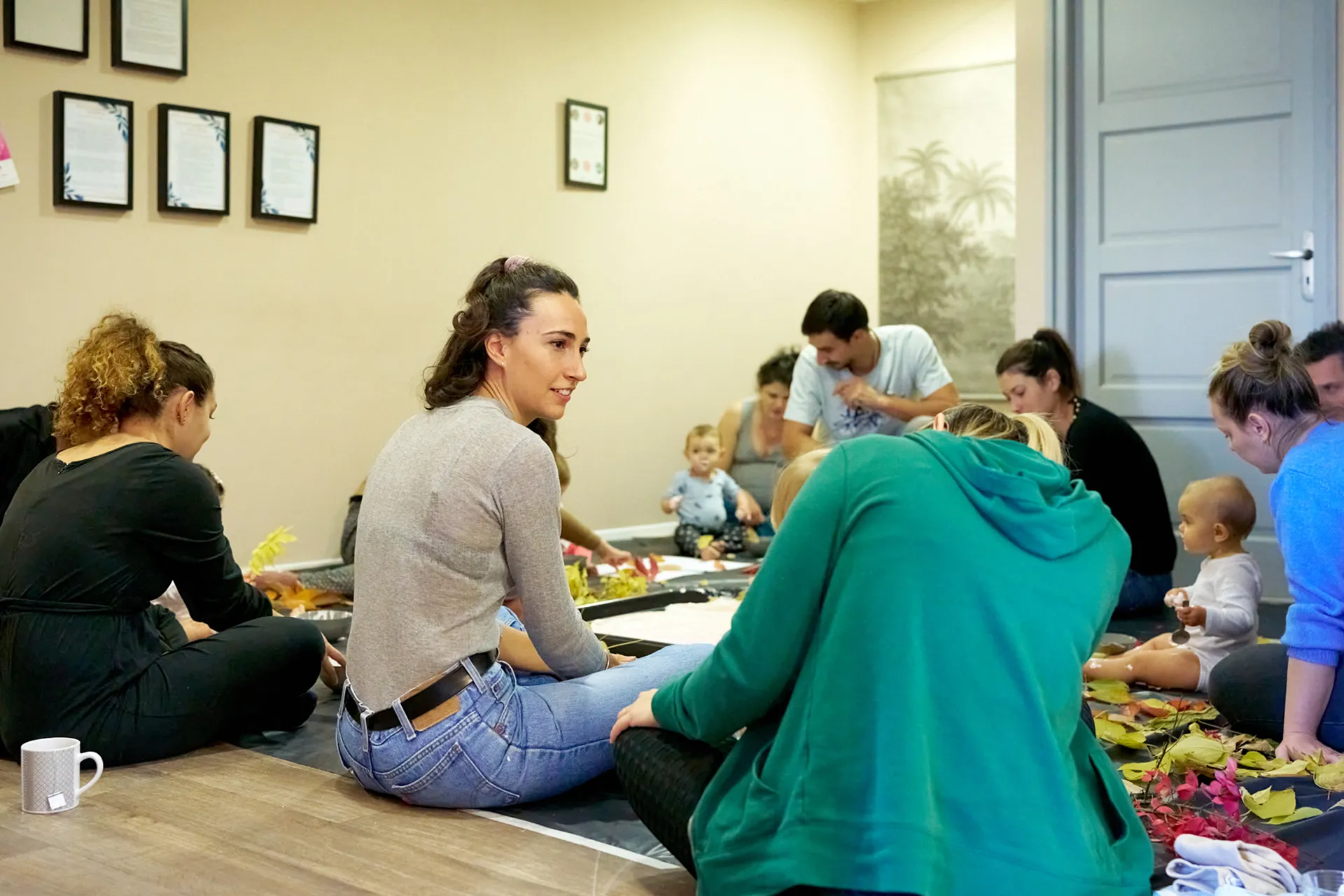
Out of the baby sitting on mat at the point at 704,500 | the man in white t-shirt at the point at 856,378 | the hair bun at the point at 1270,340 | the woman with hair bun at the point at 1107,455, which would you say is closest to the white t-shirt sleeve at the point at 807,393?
the man in white t-shirt at the point at 856,378

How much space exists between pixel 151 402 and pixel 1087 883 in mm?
2025

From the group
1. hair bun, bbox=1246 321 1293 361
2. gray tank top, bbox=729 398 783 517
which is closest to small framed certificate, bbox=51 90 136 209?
gray tank top, bbox=729 398 783 517

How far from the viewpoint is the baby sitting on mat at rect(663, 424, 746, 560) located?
18.8 feet

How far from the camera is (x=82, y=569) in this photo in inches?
102

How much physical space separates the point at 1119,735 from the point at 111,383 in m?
2.20

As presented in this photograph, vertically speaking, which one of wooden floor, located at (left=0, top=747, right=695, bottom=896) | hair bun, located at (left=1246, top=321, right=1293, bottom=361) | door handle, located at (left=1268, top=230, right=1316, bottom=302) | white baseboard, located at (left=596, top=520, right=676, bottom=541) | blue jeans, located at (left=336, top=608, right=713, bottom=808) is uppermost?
door handle, located at (left=1268, top=230, right=1316, bottom=302)

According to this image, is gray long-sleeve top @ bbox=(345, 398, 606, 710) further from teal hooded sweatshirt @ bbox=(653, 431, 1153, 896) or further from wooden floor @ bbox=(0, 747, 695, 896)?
teal hooded sweatshirt @ bbox=(653, 431, 1153, 896)

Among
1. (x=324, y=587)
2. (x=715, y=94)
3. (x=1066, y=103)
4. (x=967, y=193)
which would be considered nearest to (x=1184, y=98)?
(x=1066, y=103)

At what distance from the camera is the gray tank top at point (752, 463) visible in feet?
19.9

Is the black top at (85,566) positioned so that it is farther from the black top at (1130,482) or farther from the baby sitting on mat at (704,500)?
the baby sitting on mat at (704,500)

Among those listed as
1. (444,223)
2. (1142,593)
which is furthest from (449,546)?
(444,223)

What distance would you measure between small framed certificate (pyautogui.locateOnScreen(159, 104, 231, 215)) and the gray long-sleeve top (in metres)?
3.04

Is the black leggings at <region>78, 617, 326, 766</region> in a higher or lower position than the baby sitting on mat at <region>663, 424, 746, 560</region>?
lower

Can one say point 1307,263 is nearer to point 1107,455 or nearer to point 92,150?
point 1107,455
